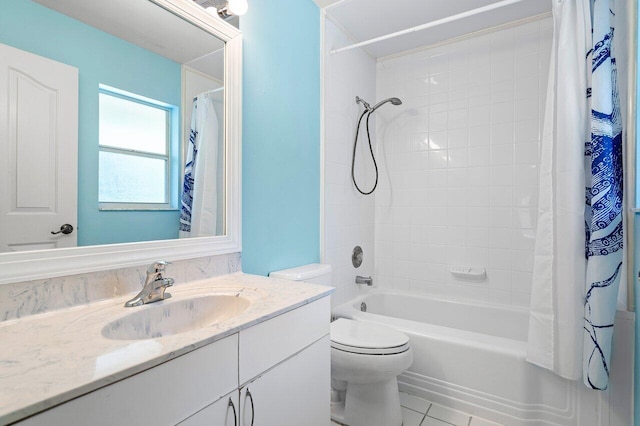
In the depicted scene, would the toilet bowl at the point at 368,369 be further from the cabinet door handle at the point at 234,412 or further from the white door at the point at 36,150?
the white door at the point at 36,150

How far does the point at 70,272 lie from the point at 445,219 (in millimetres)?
2264

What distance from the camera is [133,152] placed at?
1.07 meters

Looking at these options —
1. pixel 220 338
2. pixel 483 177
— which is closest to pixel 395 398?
pixel 220 338

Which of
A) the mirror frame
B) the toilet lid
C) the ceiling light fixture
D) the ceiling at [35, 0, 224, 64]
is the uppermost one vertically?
the ceiling light fixture

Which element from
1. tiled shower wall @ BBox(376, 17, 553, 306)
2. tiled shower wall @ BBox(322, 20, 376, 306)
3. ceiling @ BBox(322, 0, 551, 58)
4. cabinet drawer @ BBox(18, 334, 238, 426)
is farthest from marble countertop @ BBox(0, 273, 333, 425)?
ceiling @ BBox(322, 0, 551, 58)

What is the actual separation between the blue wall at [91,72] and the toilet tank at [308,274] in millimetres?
628

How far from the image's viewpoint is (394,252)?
263cm

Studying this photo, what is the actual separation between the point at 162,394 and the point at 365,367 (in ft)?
3.25

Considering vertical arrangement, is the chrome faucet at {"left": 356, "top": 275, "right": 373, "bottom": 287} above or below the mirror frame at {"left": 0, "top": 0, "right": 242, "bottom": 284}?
below

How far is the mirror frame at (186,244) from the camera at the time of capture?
828mm

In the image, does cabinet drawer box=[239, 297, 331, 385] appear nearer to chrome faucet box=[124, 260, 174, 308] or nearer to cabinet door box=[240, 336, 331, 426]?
cabinet door box=[240, 336, 331, 426]

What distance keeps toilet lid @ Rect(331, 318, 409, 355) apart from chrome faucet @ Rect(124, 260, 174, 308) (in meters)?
0.82

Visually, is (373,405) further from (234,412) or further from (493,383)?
(234,412)

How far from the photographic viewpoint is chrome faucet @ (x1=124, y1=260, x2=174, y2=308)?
3.17ft
